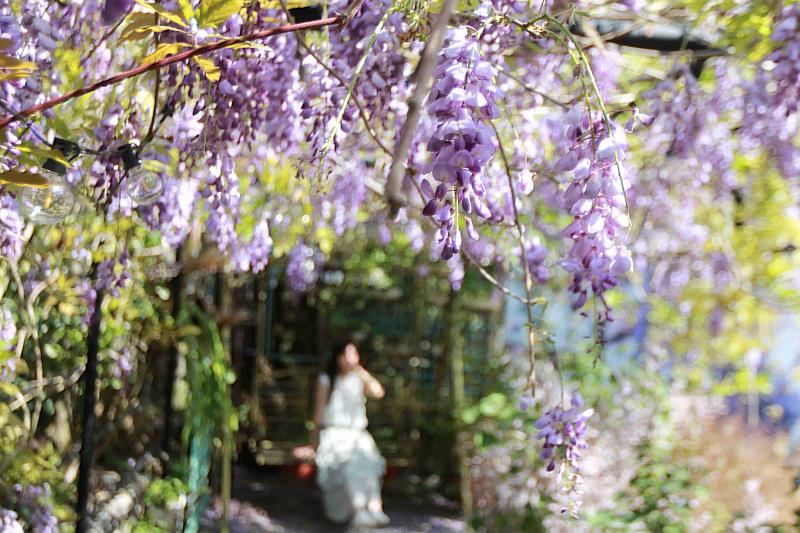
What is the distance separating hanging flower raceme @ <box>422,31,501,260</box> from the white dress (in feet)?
12.9

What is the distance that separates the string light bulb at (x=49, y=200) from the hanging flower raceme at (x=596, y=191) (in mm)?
907

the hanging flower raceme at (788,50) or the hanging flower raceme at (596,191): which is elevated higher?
the hanging flower raceme at (788,50)

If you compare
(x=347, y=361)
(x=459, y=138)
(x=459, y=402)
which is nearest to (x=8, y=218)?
(x=459, y=138)

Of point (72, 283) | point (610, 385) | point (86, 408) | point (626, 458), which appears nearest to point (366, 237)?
point (610, 385)

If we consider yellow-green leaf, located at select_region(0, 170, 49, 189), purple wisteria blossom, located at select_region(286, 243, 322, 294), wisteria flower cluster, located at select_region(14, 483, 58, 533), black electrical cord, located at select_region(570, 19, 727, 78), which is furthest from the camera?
purple wisteria blossom, located at select_region(286, 243, 322, 294)

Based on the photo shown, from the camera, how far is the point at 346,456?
5.18 metres

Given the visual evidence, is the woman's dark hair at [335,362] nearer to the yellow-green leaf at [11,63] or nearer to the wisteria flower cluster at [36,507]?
the wisteria flower cluster at [36,507]

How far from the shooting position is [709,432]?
16.6 feet

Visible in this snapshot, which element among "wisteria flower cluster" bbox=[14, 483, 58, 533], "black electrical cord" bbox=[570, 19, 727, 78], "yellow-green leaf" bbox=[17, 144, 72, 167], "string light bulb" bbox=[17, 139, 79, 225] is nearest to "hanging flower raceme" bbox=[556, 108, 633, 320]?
"yellow-green leaf" bbox=[17, 144, 72, 167]

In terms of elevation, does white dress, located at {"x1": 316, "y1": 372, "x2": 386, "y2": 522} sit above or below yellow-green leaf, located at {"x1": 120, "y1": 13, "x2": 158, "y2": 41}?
below

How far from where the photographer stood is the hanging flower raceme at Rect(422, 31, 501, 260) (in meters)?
1.19

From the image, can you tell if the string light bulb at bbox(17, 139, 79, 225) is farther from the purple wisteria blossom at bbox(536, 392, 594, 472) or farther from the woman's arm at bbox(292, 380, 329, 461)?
the woman's arm at bbox(292, 380, 329, 461)

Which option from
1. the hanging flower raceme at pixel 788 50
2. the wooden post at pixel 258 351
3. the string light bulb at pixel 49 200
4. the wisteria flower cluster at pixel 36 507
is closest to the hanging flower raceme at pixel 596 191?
the string light bulb at pixel 49 200

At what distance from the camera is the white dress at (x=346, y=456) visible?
5.06 meters
